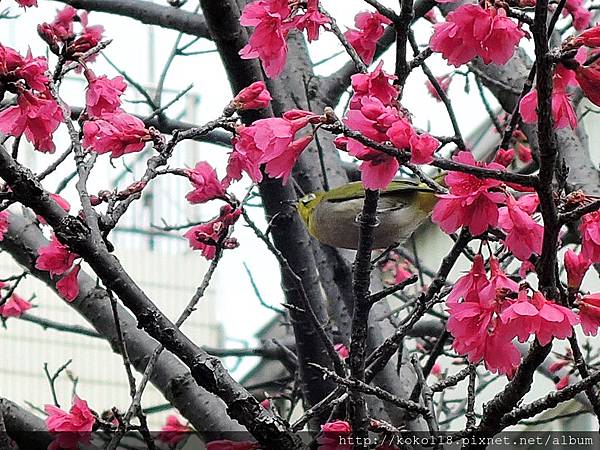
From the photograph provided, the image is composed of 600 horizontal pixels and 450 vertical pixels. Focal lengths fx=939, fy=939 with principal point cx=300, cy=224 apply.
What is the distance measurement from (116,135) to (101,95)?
225 mm

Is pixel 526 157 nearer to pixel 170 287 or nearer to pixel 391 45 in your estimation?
pixel 391 45

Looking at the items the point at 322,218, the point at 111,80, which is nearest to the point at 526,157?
the point at 322,218

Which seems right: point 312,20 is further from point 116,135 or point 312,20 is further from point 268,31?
point 116,135

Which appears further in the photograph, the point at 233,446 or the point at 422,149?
the point at 233,446

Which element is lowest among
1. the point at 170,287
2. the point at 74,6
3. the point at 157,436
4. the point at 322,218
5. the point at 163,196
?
the point at 157,436

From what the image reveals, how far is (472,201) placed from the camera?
1.71 metres

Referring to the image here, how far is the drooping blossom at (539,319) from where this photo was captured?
5.22 ft

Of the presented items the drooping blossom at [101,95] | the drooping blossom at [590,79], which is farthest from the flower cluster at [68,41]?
the drooping blossom at [590,79]

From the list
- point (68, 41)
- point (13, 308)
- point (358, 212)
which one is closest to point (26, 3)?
point (68, 41)

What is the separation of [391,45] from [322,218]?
980 mm

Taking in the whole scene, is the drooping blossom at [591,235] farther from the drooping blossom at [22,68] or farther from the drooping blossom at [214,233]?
the drooping blossom at [22,68]

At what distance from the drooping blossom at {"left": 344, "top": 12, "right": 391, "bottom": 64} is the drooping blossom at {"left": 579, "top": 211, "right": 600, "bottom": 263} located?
0.80 m

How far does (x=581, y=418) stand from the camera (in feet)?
19.6

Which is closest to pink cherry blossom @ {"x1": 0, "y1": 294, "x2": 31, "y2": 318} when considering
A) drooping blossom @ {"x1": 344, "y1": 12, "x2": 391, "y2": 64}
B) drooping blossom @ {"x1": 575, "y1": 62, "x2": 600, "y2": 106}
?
drooping blossom @ {"x1": 344, "y1": 12, "x2": 391, "y2": 64}
